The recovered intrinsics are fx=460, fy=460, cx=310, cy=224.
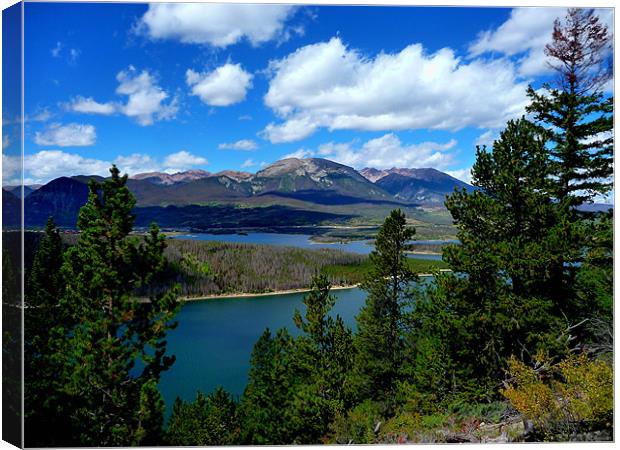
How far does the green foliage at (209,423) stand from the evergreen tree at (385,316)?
15.9 ft

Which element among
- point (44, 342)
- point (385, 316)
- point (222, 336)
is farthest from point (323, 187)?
point (44, 342)

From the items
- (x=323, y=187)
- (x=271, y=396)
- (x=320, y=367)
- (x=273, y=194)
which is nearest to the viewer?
(x=320, y=367)

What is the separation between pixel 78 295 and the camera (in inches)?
242

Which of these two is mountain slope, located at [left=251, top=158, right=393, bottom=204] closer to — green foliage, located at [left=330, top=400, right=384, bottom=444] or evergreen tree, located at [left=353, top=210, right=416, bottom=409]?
evergreen tree, located at [left=353, top=210, right=416, bottom=409]

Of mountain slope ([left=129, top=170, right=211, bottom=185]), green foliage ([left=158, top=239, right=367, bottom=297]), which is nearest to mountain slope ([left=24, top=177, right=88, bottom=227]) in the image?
mountain slope ([left=129, top=170, right=211, bottom=185])

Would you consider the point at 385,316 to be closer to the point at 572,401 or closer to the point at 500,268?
the point at 500,268

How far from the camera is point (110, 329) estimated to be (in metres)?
6.24

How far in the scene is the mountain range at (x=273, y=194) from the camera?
10971 mm

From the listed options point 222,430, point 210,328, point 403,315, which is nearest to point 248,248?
point 210,328

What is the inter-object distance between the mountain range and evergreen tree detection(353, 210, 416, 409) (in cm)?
396

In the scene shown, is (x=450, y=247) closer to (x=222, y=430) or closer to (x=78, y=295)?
(x=78, y=295)

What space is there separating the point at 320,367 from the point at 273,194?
44686mm

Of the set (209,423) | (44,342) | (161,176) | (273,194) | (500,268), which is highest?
(273,194)

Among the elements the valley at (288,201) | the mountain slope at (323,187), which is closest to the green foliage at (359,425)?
the valley at (288,201)
